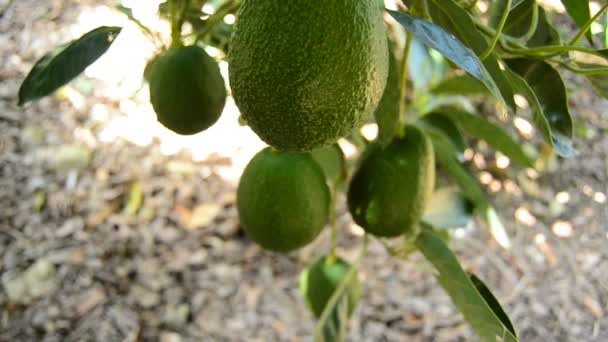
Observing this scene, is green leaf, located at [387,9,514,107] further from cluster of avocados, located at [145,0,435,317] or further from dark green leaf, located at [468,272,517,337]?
dark green leaf, located at [468,272,517,337]

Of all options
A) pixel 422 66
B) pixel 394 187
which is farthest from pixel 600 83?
pixel 422 66

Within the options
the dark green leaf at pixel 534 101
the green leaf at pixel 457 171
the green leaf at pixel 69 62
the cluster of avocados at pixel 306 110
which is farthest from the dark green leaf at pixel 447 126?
the green leaf at pixel 69 62

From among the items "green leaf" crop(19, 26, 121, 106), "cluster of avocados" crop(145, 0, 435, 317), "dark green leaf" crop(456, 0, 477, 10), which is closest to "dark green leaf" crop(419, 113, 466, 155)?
"cluster of avocados" crop(145, 0, 435, 317)

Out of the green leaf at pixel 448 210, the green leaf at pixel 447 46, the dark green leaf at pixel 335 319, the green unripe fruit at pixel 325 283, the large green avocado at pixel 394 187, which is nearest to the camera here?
the green leaf at pixel 447 46

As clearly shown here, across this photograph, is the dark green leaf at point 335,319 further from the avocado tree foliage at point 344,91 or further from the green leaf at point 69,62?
the green leaf at point 69,62

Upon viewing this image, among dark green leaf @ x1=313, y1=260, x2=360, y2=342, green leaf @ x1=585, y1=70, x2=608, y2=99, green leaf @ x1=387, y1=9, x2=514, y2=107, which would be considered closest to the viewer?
green leaf @ x1=387, y1=9, x2=514, y2=107

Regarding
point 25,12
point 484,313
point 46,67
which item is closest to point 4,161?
point 25,12

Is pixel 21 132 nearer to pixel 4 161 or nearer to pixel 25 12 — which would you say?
pixel 4 161
